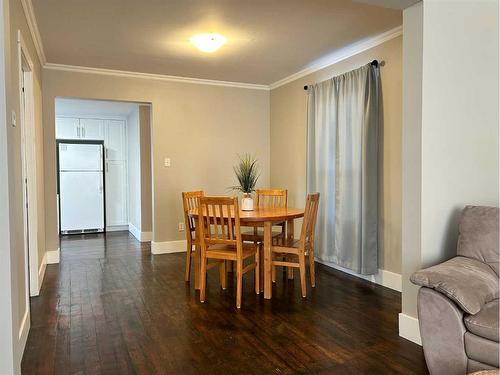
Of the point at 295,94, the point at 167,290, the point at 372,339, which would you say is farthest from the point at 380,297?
the point at 295,94

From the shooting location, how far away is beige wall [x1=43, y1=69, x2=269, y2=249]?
4.82 meters

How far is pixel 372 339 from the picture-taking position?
261 cm

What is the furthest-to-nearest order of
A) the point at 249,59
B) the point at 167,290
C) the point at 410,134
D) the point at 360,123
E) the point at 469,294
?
the point at 249,59 → the point at 360,123 → the point at 167,290 → the point at 410,134 → the point at 469,294

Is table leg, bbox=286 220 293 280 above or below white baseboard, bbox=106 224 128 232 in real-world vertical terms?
above

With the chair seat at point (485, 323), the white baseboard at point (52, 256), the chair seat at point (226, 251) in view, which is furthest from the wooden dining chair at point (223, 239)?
the white baseboard at point (52, 256)

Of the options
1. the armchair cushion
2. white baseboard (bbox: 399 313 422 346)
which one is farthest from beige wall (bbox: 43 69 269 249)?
the armchair cushion

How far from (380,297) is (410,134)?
163 centimetres

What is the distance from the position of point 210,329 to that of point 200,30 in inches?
104

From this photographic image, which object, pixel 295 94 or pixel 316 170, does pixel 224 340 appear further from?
pixel 295 94

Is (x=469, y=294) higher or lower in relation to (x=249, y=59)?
lower

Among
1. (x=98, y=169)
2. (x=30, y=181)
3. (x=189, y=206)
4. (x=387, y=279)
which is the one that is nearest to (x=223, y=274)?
(x=189, y=206)

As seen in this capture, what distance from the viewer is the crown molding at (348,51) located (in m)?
3.67

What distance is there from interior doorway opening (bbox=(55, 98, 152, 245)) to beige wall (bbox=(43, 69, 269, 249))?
4.49ft

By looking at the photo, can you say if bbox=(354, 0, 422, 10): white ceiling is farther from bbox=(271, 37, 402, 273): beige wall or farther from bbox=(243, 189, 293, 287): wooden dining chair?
bbox=(243, 189, 293, 287): wooden dining chair
